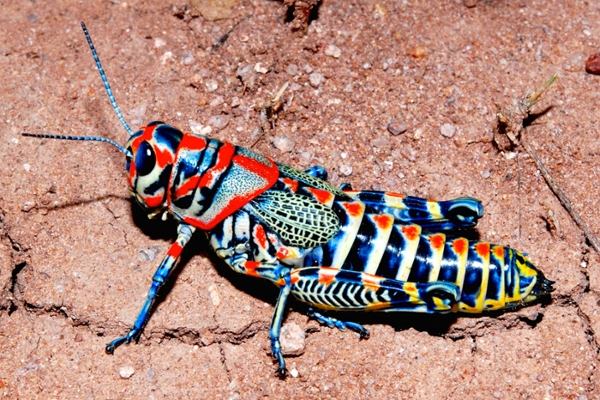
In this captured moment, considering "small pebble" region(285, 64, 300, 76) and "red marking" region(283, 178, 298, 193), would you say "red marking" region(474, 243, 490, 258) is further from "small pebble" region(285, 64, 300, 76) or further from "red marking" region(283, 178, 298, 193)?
"small pebble" region(285, 64, 300, 76)

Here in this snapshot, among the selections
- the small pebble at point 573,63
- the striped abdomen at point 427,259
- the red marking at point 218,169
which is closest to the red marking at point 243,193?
the red marking at point 218,169

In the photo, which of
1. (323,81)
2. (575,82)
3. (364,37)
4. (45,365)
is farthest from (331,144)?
(45,365)

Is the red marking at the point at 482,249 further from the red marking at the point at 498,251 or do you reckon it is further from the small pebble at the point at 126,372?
the small pebble at the point at 126,372

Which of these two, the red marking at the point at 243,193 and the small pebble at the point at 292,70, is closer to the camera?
the red marking at the point at 243,193

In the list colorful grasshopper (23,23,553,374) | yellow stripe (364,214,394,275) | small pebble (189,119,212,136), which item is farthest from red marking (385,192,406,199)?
small pebble (189,119,212,136)

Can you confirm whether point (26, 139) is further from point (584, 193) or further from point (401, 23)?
point (584, 193)
